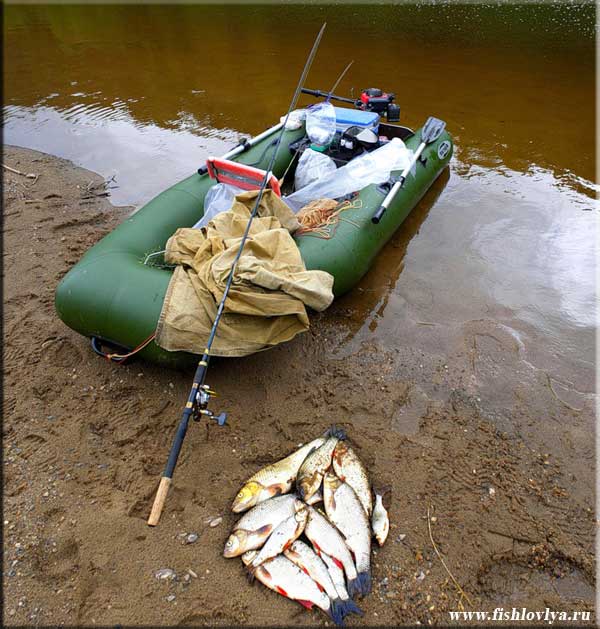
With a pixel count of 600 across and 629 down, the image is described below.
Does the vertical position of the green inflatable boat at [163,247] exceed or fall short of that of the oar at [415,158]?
it falls short

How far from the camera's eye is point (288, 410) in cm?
350

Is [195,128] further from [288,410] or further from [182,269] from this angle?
[288,410]

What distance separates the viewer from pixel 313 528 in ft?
8.78

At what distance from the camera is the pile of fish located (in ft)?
8.16

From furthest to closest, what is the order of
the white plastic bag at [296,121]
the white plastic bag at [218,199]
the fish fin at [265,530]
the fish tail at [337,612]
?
the white plastic bag at [296,121]
the white plastic bag at [218,199]
the fish fin at [265,530]
the fish tail at [337,612]

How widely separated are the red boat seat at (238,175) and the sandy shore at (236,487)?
145 cm

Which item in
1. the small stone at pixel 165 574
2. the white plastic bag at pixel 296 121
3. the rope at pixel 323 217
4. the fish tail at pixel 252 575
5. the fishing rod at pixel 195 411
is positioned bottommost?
the small stone at pixel 165 574

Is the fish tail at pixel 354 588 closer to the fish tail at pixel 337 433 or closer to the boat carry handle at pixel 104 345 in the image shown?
the fish tail at pixel 337 433

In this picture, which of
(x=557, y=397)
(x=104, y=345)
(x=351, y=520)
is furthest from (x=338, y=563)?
(x=104, y=345)

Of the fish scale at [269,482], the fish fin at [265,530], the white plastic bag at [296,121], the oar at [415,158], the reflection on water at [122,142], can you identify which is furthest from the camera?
the reflection on water at [122,142]

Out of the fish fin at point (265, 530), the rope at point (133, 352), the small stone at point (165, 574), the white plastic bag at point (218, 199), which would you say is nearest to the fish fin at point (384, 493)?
the fish fin at point (265, 530)

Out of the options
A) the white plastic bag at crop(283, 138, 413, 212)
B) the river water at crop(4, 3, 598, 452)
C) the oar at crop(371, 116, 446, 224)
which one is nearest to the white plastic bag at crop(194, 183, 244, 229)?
the white plastic bag at crop(283, 138, 413, 212)

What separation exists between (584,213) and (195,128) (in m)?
6.21

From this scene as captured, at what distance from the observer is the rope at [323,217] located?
13.6ft
